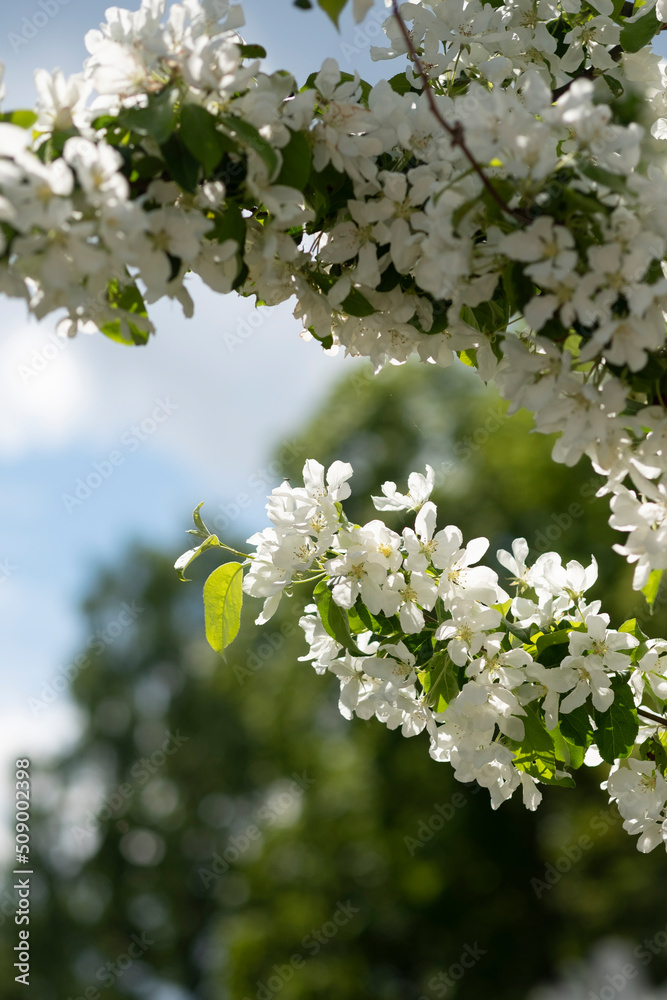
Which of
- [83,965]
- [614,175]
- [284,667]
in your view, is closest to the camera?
[614,175]

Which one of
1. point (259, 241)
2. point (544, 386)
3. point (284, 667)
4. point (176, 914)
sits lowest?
point (176, 914)

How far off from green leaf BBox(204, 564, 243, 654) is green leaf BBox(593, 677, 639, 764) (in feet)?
1.89

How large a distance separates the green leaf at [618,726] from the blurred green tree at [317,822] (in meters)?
6.72

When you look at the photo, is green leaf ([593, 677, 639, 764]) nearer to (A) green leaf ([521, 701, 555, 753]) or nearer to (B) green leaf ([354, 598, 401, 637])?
(A) green leaf ([521, 701, 555, 753])

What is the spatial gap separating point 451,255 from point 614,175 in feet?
0.62

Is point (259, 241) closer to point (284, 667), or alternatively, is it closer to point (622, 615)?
point (622, 615)

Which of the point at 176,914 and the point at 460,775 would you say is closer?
the point at 460,775

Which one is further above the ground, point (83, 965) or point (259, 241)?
point (259, 241)

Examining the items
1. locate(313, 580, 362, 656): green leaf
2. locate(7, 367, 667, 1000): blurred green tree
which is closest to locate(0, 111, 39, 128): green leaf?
locate(313, 580, 362, 656): green leaf

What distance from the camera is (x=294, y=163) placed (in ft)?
3.35

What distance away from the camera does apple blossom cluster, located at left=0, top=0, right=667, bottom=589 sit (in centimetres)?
88

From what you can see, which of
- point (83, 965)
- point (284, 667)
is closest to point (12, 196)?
point (284, 667)

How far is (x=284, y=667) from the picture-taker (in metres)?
10.9

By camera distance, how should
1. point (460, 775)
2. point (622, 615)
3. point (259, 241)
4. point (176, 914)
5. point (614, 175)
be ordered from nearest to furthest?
point (614, 175), point (259, 241), point (460, 775), point (622, 615), point (176, 914)
